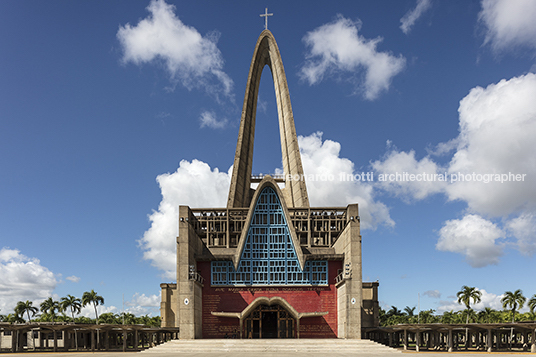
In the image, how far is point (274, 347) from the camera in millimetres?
32781

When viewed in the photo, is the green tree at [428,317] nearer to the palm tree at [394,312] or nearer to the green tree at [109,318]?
the palm tree at [394,312]

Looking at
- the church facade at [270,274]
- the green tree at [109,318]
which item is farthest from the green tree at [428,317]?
the green tree at [109,318]

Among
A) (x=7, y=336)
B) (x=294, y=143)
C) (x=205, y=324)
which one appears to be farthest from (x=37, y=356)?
(x=294, y=143)

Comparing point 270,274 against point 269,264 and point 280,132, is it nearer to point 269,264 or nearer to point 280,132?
point 269,264

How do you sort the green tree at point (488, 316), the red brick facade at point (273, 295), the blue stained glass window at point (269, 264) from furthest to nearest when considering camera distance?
the green tree at point (488, 316) → the blue stained glass window at point (269, 264) → the red brick facade at point (273, 295)

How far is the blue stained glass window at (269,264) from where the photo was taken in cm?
4394

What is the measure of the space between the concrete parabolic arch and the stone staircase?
25.8 metres

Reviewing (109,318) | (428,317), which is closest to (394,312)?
(428,317)

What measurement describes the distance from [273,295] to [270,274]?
2143 millimetres

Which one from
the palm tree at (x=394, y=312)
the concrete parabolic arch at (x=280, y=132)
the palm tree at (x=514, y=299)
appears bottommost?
the palm tree at (x=394, y=312)

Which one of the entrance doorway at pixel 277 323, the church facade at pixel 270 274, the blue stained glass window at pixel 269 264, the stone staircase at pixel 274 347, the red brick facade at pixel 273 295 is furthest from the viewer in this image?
the blue stained glass window at pixel 269 264

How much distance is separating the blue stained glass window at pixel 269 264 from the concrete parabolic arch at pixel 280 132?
13.5 m

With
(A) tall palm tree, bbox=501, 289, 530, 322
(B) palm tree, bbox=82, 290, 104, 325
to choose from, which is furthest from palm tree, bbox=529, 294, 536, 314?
(B) palm tree, bbox=82, 290, 104, 325

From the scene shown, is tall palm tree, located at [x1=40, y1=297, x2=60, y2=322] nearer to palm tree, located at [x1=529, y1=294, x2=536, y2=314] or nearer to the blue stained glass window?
the blue stained glass window
